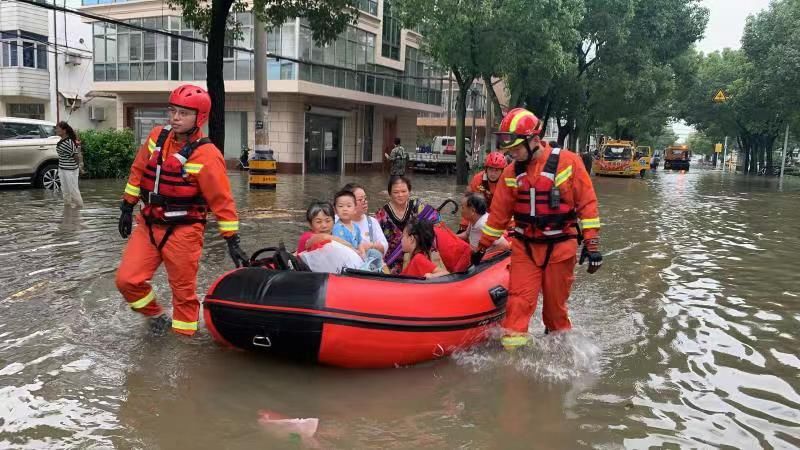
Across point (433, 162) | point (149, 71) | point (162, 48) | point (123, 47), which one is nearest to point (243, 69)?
point (162, 48)

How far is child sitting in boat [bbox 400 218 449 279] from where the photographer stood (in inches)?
192

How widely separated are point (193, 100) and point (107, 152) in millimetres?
14744

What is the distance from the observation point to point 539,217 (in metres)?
4.48

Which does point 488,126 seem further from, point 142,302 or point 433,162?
point 142,302

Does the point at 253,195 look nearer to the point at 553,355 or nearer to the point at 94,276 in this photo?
the point at 94,276

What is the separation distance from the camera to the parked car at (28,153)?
13.9 metres

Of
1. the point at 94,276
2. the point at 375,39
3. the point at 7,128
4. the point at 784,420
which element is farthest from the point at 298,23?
the point at 784,420

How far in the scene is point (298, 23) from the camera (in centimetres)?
2455

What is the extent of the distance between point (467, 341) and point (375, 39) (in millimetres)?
26740

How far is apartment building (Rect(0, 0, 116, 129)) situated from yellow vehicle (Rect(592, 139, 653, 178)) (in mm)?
24146

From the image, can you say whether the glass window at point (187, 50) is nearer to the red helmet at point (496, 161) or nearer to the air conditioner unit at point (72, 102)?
the air conditioner unit at point (72, 102)

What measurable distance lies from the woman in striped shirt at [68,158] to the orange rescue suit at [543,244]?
9256mm

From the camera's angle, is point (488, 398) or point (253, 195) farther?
point (253, 195)

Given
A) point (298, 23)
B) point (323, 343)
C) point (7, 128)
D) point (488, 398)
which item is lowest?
point (488, 398)
